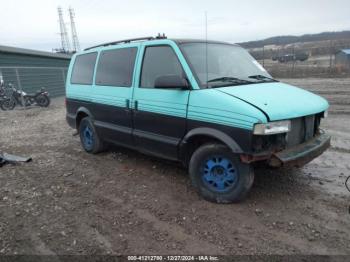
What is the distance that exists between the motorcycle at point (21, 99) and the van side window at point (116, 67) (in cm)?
1007

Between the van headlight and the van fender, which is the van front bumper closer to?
the van headlight

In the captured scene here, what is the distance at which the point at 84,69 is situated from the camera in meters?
5.71

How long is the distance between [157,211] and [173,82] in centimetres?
162

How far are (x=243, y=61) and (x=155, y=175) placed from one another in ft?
7.40

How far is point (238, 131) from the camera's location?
10.6ft

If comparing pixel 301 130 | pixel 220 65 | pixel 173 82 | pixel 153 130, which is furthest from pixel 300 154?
pixel 153 130

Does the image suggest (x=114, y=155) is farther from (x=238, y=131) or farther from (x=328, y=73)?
(x=328, y=73)

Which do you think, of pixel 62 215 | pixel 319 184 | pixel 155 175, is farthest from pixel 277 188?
pixel 62 215

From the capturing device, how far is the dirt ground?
2.90 meters

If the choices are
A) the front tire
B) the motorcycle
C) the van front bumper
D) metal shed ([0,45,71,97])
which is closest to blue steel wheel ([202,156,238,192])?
the front tire

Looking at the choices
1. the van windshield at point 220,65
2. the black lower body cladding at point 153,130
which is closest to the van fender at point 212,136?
the black lower body cladding at point 153,130

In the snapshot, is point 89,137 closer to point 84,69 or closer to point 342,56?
point 84,69

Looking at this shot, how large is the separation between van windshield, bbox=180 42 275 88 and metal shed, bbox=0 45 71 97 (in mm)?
12650

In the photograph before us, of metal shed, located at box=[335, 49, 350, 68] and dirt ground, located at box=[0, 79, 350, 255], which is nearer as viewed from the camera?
dirt ground, located at box=[0, 79, 350, 255]
